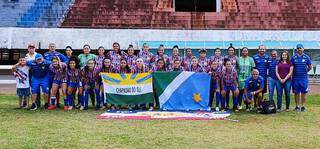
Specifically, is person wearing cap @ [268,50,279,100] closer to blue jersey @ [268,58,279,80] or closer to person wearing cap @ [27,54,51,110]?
blue jersey @ [268,58,279,80]

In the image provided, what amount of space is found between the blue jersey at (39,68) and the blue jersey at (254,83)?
198 inches

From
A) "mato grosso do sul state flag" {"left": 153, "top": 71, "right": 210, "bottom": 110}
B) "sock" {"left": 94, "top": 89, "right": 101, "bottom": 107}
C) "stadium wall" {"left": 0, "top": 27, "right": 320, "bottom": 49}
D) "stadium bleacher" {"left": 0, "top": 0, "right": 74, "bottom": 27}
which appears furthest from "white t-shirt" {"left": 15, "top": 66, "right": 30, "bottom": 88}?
"stadium bleacher" {"left": 0, "top": 0, "right": 74, "bottom": 27}

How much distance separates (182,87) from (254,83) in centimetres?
180

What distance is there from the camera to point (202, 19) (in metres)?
26.9

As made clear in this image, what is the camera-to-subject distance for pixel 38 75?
1212 centimetres

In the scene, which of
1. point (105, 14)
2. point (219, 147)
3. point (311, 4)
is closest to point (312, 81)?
point (311, 4)

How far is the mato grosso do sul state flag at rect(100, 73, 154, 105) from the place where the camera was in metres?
12.2

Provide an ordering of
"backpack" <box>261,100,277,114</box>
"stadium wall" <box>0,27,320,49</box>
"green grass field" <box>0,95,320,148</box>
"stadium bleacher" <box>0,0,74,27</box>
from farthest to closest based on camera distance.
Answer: "stadium bleacher" <box>0,0,74,27</box>, "stadium wall" <box>0,27,320,49</box>, "backpack" <box>261,100,277,114</box>, "green grass field" <box>0,95,320,148</box>

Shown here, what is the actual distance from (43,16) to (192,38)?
326 inches

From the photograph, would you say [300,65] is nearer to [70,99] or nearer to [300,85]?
[300,85]

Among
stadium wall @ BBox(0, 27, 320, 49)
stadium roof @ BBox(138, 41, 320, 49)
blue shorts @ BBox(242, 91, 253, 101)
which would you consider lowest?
blue shorts @ BBox(242, 91, 253, 101)

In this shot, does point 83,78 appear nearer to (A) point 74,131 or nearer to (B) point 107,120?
(B) point 107,120

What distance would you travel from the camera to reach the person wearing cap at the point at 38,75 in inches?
475

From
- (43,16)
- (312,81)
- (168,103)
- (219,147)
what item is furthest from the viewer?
(43,16)
